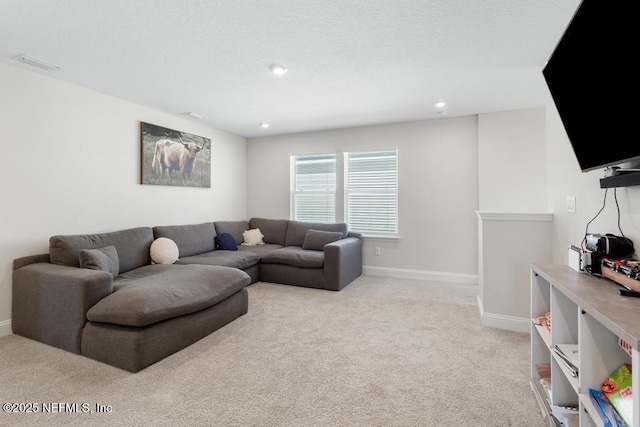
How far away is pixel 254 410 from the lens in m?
1.63

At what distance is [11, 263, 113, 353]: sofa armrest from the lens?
2199 mm

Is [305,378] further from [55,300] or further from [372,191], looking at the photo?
[372,191]

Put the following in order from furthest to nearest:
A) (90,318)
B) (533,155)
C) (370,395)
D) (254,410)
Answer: (533,155)
(90,318)
(370,395)
(254,410)

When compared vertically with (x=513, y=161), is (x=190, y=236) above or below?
below

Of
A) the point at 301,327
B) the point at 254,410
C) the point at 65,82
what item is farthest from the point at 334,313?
the point at 65,82

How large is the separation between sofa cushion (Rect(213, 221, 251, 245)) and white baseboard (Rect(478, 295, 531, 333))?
12.1 feet

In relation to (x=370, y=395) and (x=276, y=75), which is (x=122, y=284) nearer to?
(x=370, y=395)

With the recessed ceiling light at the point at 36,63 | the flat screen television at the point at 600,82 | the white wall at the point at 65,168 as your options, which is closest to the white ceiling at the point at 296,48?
the recessed ceiling light at the point at 36,63

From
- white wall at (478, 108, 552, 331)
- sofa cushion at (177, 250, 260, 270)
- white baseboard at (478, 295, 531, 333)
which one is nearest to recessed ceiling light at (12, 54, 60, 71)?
sofa cushion at (177, 250, 260, 270)

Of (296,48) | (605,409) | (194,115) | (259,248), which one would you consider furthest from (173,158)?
(605,409)

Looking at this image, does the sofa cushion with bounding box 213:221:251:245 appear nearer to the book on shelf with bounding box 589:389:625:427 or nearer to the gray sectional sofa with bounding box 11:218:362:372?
the gray sectional sofa with bounding box 11:218:362:372

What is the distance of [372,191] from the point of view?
15.8 ft

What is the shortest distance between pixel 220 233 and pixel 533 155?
4612 mm

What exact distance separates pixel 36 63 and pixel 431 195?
15.5 ft
